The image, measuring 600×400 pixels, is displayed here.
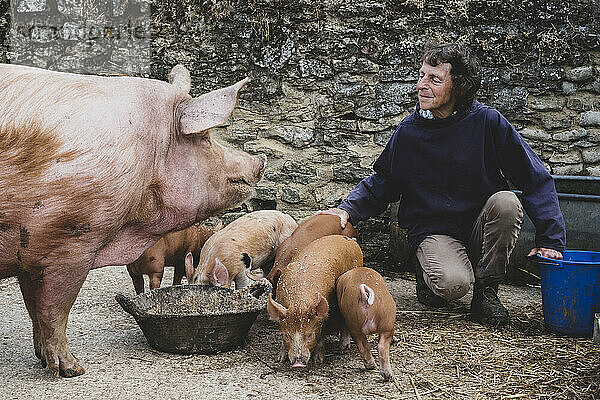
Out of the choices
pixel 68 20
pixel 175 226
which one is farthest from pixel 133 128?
pixel 68 20

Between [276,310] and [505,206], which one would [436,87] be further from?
[276,310]

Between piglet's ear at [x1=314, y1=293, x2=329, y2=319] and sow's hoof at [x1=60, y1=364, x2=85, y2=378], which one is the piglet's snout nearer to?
piglet's ear at [x1=314, y1=293, x2=329, y2=319]

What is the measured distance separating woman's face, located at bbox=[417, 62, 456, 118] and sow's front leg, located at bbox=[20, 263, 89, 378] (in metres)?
2.30

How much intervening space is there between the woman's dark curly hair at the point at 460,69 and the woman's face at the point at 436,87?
0.03 metres

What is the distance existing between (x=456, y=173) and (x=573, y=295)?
1.00 m

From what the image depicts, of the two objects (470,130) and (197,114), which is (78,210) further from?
(470,130)

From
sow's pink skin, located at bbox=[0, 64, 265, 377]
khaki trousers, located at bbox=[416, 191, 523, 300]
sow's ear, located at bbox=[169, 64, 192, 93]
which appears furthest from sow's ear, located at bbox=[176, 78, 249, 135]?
khaki trousers, located at bbox=[416, 191, 523, 300]

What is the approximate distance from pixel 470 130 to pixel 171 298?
2.08 m

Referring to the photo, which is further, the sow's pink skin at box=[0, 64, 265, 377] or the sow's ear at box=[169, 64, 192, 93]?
the sow's ear at box=[169, 64, 192, 93]

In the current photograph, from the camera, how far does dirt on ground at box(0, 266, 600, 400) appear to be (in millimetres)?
3092

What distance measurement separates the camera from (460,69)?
14.0 feet

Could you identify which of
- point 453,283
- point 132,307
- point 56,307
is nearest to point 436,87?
point 453,283

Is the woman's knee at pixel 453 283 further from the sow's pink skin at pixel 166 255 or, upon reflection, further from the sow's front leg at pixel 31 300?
the sow's front leg at pixel 31 300

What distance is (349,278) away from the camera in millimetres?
3402
